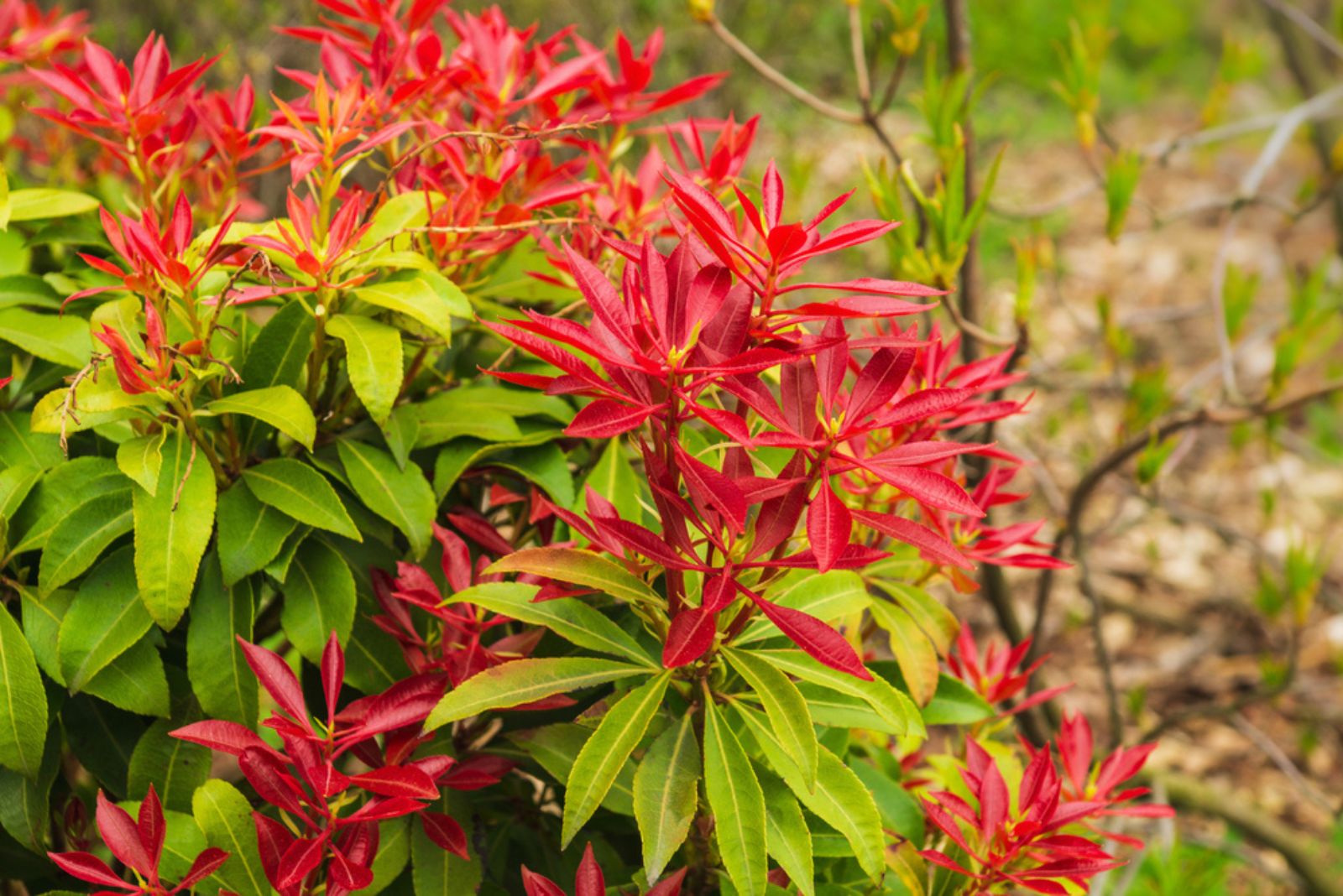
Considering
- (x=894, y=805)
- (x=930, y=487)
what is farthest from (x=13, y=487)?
(x=894, y=805)

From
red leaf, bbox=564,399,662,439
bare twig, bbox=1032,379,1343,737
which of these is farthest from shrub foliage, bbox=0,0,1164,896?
bare twig, bbox=1032,379,1343,737

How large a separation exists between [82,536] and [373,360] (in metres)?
0.31

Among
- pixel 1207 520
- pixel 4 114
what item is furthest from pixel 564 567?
pixel 1207 520

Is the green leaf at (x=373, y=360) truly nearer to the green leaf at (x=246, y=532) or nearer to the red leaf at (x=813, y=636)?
the green leaf at (x=246, y=532)

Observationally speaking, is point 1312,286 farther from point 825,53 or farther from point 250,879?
point 825,53

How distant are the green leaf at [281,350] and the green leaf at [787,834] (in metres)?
0.60

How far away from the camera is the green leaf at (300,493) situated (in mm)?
1001

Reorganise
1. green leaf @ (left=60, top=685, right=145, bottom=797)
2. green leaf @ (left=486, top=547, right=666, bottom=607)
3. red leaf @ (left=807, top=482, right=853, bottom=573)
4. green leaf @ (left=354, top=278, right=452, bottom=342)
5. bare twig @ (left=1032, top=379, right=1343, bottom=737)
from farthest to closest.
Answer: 1. bare twig @ (left=1032, top=379, right=1343, bottom=737)
2. green leaf @ (left=60, top=685, right=145, bottom=797)
3. green leaf @ (left=354, top=278, right=452, bottom=342)
4. green leaf @ (left=486, top=547, right=666, bottom=607)
5. red leaf @ (left=807, top=482, right=853, bottom=573)

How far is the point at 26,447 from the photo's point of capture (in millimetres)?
1097

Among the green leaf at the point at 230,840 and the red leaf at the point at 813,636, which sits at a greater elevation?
the red leaf at the point at 813,636

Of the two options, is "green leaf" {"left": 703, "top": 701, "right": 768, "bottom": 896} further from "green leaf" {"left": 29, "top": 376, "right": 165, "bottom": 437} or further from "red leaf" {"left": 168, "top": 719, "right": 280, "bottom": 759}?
"green leaf" {"left": 29, "top": 376, "right": 165, "bottom": 437}

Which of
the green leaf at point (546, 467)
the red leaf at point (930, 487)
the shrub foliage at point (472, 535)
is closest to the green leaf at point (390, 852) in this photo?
the shrub foliage at point (472, 535)

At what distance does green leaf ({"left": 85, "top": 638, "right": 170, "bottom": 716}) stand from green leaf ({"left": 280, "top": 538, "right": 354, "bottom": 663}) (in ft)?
0.40

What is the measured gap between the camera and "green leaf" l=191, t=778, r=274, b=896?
3.16 ft
